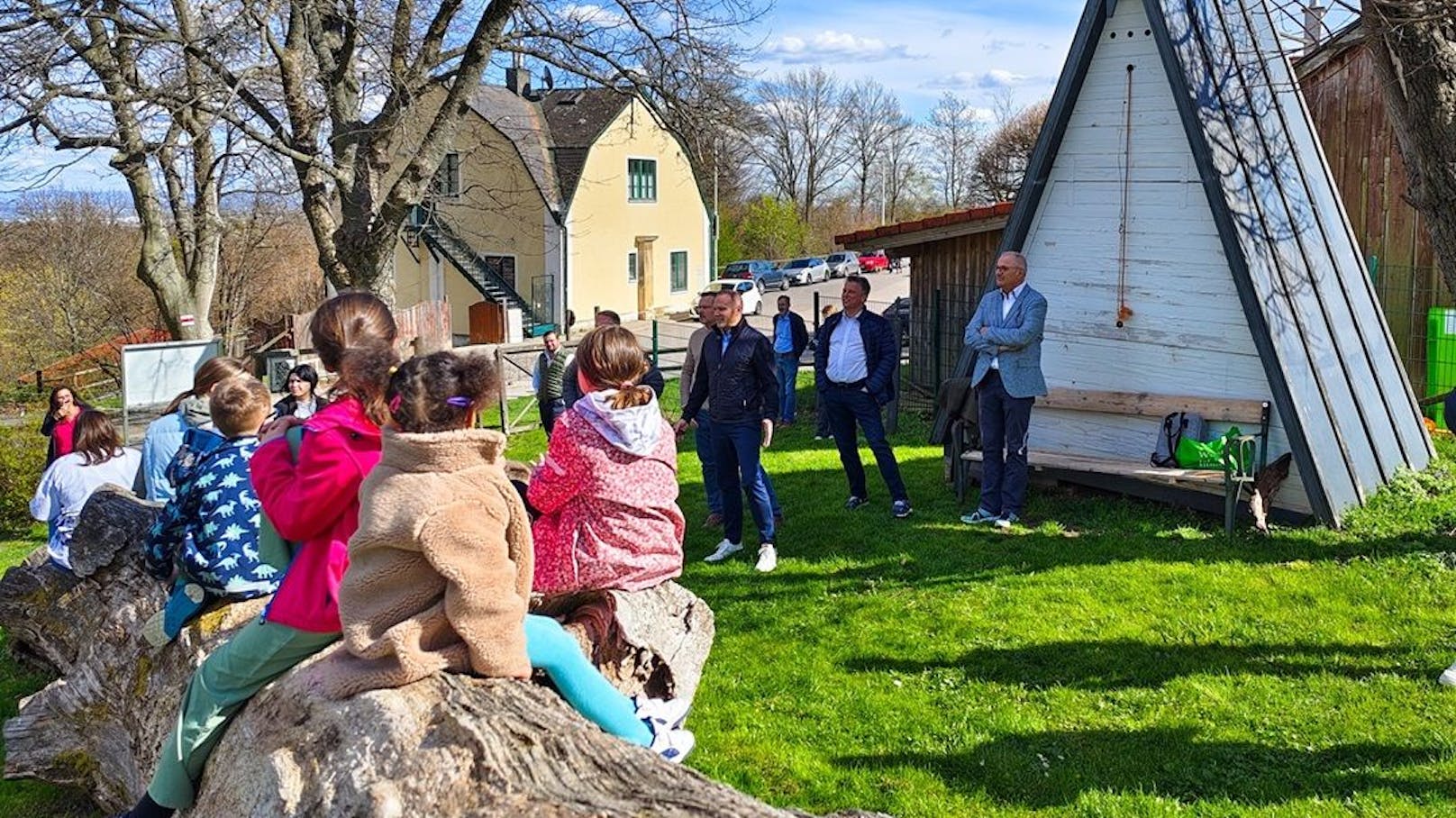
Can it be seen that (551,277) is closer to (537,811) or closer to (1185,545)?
(1185,545)

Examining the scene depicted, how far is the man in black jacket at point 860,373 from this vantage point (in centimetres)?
908

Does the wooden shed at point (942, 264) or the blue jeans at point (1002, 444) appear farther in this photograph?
the wooden shed at point (942, 264)

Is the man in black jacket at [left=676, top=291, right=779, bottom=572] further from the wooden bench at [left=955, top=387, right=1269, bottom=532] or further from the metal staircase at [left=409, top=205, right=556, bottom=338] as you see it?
the metal staircase at [left=409, top=205, right=556, bottom=338]

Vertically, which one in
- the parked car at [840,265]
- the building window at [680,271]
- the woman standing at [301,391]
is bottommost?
the woman standing at [301,391]

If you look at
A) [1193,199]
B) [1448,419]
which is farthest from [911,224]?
[1448,419]

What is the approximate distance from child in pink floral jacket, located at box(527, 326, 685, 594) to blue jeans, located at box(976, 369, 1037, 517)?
14.1 ft

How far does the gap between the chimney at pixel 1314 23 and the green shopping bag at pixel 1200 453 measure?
2.68 meters

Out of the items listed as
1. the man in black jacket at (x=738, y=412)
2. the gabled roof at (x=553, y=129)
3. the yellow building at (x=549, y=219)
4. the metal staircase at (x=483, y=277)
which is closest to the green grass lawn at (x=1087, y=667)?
the man in black jacket at (x=738, y=412)

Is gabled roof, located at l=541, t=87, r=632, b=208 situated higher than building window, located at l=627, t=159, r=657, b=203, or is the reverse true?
gabled roof, located at l=541, t=87, r=632, b=208

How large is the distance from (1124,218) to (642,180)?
3512 cm

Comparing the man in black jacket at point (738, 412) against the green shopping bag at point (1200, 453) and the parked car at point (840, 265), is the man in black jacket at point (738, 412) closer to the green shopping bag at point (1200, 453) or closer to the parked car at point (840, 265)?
the green shopping bag at point (1200, 453)

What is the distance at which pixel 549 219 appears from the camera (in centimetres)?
3894

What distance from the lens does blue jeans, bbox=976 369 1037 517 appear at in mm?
8648

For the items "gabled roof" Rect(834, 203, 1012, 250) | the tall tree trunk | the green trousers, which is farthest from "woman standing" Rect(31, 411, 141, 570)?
"gabled roof" Rect(834, 203, 1012, 250)
